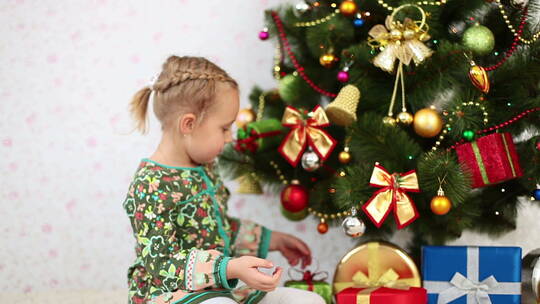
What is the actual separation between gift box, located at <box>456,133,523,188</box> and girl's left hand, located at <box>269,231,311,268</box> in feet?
1.43

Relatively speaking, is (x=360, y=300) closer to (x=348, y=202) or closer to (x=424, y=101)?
(x=348, y=202)

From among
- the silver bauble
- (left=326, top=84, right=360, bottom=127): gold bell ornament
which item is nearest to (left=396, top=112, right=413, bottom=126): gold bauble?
(left=326, top=84, right=360, bottom=127): gold bell ornament

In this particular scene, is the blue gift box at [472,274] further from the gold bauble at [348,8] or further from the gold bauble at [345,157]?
the gold bauble at [348,8]

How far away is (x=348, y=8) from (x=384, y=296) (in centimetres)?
65

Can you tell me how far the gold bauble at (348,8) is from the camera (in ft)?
4.84

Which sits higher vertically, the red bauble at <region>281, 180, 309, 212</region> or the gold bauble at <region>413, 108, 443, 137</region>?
the gold bauble at <region>413, 108, 443, 137</region>

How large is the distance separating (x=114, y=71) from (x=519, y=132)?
119 cm

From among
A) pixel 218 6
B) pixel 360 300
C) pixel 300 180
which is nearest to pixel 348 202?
pixel 360 300

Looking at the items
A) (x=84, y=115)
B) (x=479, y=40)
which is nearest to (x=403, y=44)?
(x=479, y=40)

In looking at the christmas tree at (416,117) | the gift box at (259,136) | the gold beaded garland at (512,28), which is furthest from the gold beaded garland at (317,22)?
the gold beaded garland at (512,28)

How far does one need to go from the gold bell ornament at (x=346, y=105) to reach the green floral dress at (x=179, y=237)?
1.02ft

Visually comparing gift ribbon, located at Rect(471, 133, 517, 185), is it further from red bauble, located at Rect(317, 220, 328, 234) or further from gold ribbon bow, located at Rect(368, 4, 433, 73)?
red bauble, located at Rect(317, 220, 328, 234)

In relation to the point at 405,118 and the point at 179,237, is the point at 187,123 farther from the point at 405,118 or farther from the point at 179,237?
the point at 405,118

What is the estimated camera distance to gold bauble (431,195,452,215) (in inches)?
50.8
